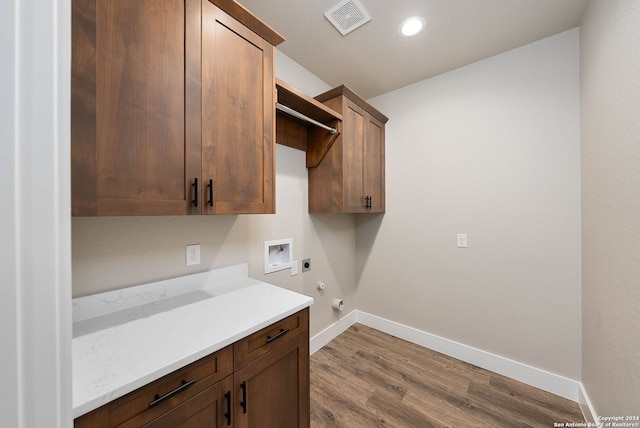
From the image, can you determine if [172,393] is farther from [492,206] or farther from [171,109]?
[492,206]

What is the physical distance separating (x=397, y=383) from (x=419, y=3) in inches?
105

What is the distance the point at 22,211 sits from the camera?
376mm

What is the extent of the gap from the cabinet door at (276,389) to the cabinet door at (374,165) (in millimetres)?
1496

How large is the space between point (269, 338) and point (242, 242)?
0.78 m

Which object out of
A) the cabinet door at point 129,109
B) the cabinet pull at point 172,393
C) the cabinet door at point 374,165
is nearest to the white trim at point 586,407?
the cabinet door at point 374,165

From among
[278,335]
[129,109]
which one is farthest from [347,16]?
[278,335]

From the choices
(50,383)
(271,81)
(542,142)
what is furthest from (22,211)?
(542,142)

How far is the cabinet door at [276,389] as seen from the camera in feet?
3.32

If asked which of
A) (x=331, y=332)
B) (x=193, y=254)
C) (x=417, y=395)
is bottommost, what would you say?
(x=417, y=395)

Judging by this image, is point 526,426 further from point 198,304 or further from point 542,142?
point 198,304

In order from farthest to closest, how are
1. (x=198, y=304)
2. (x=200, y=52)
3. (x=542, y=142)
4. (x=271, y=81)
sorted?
(x=542, y=142), (x=271, y=81), (x=198, y=304), (x=200, y=52)

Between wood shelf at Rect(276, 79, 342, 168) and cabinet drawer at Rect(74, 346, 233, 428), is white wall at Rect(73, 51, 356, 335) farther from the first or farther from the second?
cabinet drawer at Rect(74, 346, 233, 428)

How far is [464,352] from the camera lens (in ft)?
7.13

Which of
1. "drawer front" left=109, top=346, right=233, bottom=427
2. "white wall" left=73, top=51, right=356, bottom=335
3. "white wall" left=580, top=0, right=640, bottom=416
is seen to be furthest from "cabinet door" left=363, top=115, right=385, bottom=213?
"drawer front" left=109, top=346, right=233, bottom=427
